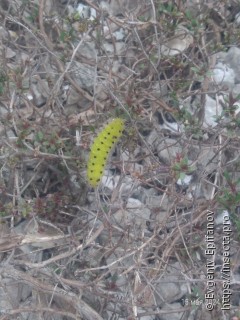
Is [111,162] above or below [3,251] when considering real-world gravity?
above

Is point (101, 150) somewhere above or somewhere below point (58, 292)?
above

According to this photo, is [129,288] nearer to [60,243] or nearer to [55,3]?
[60,243]

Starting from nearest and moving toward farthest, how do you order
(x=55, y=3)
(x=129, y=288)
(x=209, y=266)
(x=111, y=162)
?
(x=129, y=288) < (x=209, y=266) < (x=111, y=162) < (x=55, y=3)

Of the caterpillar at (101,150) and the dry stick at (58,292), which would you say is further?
the caterpillar at (101,150)

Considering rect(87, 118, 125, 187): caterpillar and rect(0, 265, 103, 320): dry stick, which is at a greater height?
rect(87, 118, 125, 187): caterpillar

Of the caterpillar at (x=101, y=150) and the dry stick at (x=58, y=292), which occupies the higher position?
the caterpillar at (x=101, y=150)

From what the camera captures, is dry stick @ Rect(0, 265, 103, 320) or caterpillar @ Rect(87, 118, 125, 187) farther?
caterpillar @ Rect(87, 118, 125, 187)

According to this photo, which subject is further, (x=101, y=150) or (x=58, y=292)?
(x=101, y=150)

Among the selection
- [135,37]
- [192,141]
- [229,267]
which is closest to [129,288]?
[229,267]
